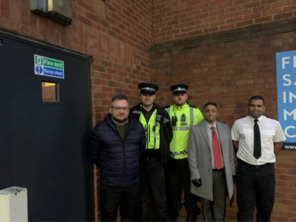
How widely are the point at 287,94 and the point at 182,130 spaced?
171 centimetres

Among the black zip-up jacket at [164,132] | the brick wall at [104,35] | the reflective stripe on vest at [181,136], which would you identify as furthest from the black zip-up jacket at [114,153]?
the reflective stripe on vest at [181,136]

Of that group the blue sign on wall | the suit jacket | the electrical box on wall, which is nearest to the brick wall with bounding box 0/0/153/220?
the electrical box on wall

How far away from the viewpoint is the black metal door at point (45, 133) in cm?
205

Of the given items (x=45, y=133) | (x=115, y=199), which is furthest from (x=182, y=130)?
(x=45, y=133)

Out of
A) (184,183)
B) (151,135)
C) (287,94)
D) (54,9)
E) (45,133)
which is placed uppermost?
(54,9)

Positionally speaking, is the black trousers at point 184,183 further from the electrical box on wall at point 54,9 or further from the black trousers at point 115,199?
the electrical box on wall at point 54,9

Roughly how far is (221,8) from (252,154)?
2.59 meters

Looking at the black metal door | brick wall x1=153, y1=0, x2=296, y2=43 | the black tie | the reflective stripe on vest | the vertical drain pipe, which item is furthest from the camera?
brick wall x1=153, y1=0, x2=296, y2=43

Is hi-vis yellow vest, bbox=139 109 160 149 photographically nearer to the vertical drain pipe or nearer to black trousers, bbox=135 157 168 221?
black trousers, bbox=135 157 168 221

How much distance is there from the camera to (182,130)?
3.41 meters

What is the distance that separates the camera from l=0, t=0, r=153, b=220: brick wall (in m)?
2.21

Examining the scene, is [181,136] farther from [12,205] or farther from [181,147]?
[12,205]

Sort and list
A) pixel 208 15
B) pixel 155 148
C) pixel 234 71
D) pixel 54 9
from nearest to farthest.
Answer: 1. pixel 54 9
2. pixel 155 148
3. pixel 234 71
4. pixel 208 15

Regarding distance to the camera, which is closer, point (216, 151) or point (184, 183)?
point (216, 151)
